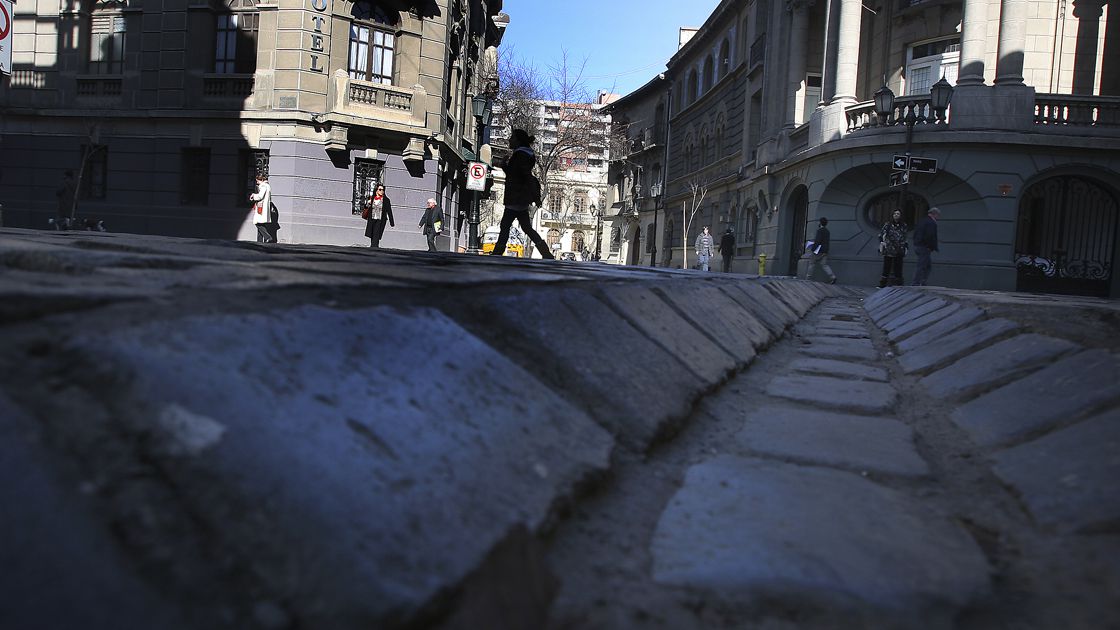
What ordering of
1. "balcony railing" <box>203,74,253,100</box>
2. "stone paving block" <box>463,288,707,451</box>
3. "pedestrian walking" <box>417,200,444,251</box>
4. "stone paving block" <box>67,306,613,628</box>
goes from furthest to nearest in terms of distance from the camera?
"balcony railing" <box>203,74,253,100</box> → "pedestrian walking" <box>417,200,444,251</box> → "stone paving block" <box>463,288,707,451</box> → "stone paving block" <box>67,306,613,628</box>

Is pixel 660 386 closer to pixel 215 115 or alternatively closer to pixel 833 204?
pixel 215 115

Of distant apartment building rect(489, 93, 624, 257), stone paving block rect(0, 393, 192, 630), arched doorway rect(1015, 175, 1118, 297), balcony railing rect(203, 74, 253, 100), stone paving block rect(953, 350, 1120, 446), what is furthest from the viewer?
distant apartment building rect(489, 93, 624, 257)

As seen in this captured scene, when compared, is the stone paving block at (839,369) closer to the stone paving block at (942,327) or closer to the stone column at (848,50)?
the stone paving block at (942,327)

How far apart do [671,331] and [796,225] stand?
73.5 ft

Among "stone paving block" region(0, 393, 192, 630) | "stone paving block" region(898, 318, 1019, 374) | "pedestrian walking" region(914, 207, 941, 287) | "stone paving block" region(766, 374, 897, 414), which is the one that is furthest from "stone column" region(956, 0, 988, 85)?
"stone paving block" region(0, 393, 192, 630)

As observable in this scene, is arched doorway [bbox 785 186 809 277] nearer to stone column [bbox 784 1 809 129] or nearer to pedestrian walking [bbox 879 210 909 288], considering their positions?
stone column [bbox 784 1 809 129]

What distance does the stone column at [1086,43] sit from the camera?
18531 millimetres

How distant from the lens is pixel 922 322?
3977mm

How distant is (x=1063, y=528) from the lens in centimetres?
108

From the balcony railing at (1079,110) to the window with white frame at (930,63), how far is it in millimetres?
2886

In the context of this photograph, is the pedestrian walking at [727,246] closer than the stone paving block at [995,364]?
No

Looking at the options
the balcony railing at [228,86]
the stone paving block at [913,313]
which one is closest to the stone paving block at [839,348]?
the stone paving block at [913,313]

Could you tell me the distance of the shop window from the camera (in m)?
17.8

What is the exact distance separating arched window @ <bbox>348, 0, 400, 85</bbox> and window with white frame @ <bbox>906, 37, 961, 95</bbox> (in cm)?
1458
